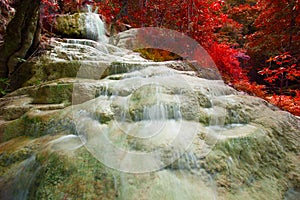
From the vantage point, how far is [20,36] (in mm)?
4164

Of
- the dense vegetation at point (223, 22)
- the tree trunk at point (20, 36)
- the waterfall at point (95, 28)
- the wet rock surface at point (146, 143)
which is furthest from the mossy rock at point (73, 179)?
the waterfall at point (95, 28)

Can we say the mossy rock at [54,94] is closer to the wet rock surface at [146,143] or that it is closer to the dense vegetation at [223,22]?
the wet rock surface at [146,143]

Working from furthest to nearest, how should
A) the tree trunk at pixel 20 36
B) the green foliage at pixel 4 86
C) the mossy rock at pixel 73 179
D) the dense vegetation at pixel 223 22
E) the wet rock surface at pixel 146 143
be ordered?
the dense vegetation at pixel 223 22
the green foliage at pixel 4 86
the tree trunk at pixel 20 36
the wet rock surface at pixel 146 143
the mossy rock at pixel 73 179

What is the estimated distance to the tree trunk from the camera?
3826 mm

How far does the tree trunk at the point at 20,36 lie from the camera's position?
3.83m

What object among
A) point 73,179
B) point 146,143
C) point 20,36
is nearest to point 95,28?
point 20,36

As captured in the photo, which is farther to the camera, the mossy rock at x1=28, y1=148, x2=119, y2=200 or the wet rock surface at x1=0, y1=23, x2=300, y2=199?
the wet rock surface at x1=0, y1=23, x2=300, y2=199

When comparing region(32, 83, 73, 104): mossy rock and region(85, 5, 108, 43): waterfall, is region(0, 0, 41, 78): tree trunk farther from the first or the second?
region(85, 5, 108, 43): waterfall

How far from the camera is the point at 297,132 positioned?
115 inches

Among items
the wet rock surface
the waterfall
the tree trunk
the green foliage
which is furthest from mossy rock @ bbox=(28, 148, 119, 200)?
the waterfall

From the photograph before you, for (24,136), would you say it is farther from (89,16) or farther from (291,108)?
(89,16)

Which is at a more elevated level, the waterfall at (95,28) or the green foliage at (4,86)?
the waterfall at (95,28)

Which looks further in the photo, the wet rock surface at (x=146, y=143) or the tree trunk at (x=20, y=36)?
the tree trunk at (x=20, y=36)

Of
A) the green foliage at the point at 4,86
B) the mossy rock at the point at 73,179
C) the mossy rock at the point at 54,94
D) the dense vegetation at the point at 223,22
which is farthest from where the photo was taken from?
the dense vegetation at the point at 223,22
